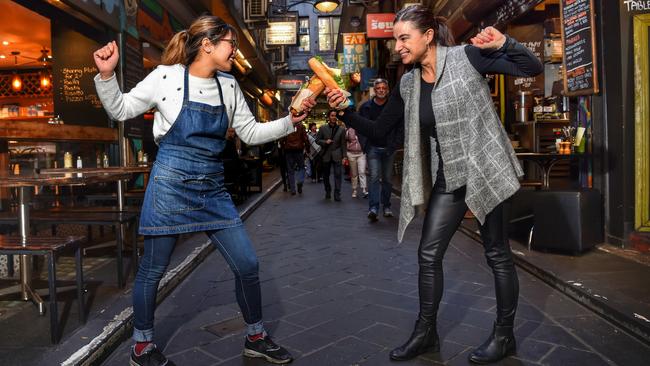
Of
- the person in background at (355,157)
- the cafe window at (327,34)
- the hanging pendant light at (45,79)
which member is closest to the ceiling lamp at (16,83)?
the hanging pendant light at (45,79)

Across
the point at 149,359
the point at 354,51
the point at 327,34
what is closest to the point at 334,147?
the point at 149,359

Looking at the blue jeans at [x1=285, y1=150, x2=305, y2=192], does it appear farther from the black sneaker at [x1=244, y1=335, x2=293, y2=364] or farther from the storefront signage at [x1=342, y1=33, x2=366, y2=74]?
the storefront signage at [x1=342, y1=33, x2=366, y2=74]

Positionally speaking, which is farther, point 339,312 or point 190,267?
point 190,267

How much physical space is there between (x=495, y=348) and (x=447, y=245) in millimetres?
608

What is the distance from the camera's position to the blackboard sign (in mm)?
5629

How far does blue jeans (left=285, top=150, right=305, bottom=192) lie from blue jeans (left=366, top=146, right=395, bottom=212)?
15.0 feet

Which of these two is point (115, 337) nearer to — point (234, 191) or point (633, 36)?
point (633, 36)

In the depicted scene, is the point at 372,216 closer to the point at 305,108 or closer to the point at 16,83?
the point at 305,108

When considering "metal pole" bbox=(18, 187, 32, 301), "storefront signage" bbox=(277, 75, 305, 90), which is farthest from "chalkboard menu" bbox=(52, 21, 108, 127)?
"storefront signage" bbox=(277, 75, 305, 90)

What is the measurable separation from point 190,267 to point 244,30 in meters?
12.8

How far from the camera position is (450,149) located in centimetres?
Answer: 266

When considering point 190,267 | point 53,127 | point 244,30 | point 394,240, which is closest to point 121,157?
point 53,127

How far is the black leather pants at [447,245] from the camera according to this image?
108 inches

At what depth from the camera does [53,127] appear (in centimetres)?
631
